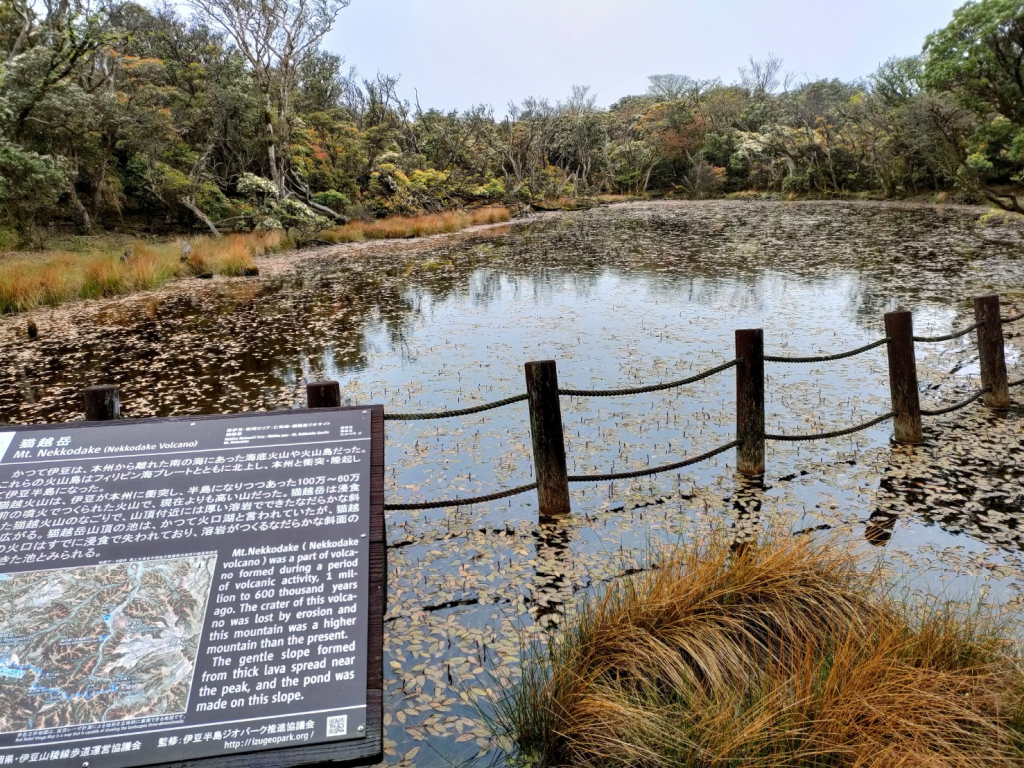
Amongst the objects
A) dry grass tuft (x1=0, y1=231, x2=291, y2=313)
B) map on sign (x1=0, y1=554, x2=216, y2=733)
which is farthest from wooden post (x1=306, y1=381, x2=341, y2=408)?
dry grass tuft (x1=0, y1=231, x2=291, y2=313)

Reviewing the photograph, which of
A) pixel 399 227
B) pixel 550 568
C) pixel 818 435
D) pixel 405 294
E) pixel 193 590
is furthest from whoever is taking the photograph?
pixel 399 227

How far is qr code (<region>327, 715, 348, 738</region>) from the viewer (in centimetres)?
178

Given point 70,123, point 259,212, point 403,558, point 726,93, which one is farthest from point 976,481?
point 726,93

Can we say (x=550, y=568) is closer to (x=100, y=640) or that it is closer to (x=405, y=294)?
(x=100, y=640)

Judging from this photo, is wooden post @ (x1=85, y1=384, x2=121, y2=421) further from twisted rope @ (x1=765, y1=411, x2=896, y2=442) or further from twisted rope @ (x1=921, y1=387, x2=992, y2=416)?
twisted rope @ (x1=921, y1=387, x2=992, y2=416)

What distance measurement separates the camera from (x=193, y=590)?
201 centimetres

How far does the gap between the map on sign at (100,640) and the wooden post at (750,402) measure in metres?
3.49

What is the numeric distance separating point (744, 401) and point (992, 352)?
2.57m

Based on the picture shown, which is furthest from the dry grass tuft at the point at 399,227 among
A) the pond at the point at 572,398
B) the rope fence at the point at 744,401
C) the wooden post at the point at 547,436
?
the wooden post at the point at 547,436

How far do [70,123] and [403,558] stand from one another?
19267mm

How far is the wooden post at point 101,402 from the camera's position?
281 centimetres

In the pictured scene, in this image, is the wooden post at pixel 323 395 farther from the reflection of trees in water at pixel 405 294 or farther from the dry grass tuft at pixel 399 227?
the dry grass tuft at pixel 399 227

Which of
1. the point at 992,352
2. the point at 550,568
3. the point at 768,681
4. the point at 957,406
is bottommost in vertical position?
the point at 550,568

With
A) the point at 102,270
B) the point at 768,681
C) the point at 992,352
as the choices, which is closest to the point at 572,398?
the point at 992,352
